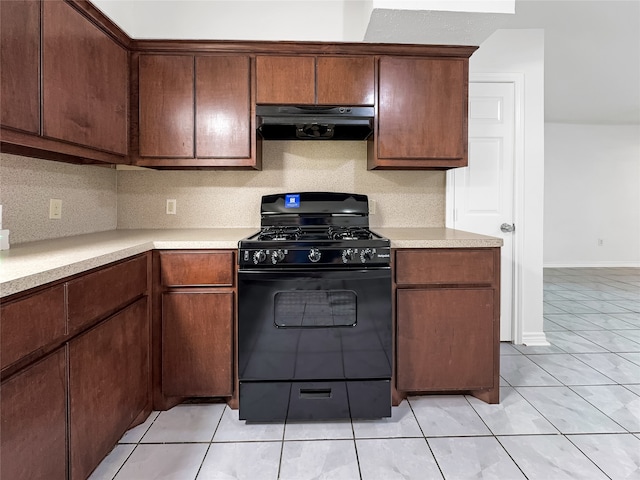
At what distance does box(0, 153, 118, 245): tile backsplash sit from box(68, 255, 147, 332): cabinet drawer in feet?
2.02

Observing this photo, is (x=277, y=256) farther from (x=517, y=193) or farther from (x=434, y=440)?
(x=517, y=193)

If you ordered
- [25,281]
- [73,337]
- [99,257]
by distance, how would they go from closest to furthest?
[25,281] < [73,337] < [99,257]

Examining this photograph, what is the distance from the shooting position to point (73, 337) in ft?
4.19

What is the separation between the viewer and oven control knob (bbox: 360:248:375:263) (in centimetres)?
185

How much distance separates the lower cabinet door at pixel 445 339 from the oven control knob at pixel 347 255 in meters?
0.35

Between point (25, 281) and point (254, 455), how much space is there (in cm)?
117

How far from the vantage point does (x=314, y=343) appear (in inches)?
74.0

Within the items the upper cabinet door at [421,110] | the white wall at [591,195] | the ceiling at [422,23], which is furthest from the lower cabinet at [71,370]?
the white wall at [591,195]

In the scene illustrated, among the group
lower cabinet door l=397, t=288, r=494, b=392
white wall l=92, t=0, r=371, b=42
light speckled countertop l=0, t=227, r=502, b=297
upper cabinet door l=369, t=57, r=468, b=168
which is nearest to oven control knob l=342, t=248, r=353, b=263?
light speckled countertop l=0, t=227, r=502, b=297

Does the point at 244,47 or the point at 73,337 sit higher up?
the point at 244,47

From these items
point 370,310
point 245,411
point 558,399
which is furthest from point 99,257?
point 558,399

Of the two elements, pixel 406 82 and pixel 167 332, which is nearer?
pixel 167 332

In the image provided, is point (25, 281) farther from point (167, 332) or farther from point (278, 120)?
point (278, 120)

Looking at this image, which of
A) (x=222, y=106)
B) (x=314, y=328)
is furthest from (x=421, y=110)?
(x=314, y=328)
